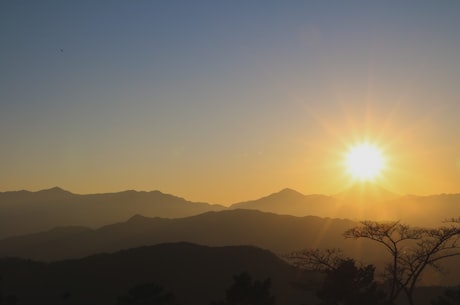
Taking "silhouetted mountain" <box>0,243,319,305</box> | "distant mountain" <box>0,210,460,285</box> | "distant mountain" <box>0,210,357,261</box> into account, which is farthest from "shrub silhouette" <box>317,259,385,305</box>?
"distant mountain" <box>0,210,357,261</box>

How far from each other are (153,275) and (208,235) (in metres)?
95.3

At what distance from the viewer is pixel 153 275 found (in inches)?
2473

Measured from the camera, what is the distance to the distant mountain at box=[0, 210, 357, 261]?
486ft

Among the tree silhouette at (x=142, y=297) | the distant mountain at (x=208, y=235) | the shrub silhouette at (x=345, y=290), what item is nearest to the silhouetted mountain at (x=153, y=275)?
the shrub silhouette at (x=345, y=290)

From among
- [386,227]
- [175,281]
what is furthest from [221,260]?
[386,227]

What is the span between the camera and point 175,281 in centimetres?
6047

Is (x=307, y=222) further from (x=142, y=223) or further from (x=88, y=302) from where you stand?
(x=88, y=302)

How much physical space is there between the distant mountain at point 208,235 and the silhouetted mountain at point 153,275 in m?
66.8

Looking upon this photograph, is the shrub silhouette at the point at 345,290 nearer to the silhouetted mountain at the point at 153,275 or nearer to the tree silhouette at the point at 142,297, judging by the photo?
the tree silhouette at the point at 142,297

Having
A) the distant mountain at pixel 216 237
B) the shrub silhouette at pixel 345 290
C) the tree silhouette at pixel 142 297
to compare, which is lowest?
the tree silhouette at pixel 142 297

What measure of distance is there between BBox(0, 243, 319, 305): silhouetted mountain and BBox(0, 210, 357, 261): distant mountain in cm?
6681

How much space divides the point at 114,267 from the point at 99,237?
119 metres

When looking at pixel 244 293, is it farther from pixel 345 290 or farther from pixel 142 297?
pixel 142 297

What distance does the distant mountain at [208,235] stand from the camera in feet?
486
